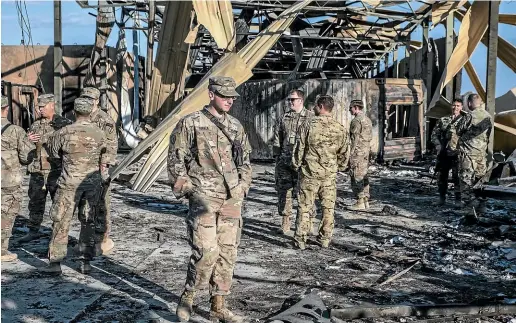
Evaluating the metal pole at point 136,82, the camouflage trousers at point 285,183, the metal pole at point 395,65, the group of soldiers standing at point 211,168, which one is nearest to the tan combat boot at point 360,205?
the group of soldiers standing at point 211,168

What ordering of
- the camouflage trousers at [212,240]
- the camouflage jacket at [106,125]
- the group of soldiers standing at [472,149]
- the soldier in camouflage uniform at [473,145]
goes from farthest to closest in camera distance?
the soldier in camouflage uniform at [473,145], the group of soldiers standing at [472,149], the camouflage jacket at [106,125], the camouflage trousers at [212,240]

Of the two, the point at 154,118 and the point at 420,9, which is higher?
the point at 420,9

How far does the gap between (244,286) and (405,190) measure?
6748 mm

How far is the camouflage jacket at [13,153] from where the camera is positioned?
596 centimetres

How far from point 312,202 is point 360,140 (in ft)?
9.02

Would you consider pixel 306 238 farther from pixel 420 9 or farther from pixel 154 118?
pixel 420 9

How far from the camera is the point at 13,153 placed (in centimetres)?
601

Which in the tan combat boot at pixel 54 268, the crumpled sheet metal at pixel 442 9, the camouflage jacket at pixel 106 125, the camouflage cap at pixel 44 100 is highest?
the crumpled sheet metal at pixel 442 9

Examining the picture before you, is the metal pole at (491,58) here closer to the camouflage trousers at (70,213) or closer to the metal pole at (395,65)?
the camouflage trousers at (70,213)

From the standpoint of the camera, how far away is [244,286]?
5.28 m

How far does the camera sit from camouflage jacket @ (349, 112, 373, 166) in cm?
894

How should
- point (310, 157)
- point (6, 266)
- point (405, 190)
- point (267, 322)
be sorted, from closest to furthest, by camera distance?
point (267, 322) < point (6, 266) < point (310, 157) < point (405, 190)

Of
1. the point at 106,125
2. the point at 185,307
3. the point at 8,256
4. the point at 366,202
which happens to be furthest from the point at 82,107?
the point at 366,202

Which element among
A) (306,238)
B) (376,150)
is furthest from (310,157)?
(376,150)
